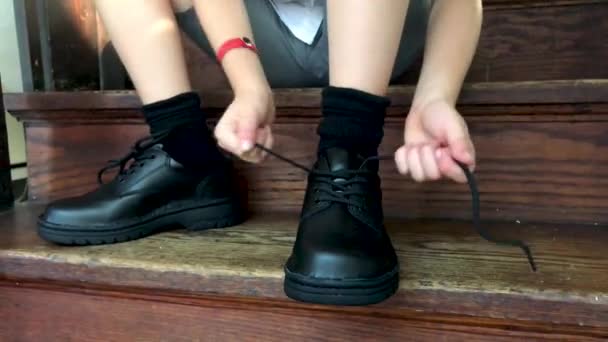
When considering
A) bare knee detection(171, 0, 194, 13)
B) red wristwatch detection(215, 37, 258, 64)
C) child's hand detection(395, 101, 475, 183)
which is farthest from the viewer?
bare knee detection(171, 0, 194, 13)

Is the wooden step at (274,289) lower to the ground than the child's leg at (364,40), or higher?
lower

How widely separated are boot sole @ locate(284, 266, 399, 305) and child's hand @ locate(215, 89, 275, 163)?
0.37 feet

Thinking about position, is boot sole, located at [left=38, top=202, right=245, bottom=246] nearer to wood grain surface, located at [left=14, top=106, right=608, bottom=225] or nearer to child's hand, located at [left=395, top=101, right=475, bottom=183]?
wood grain surface, located at [left=14, top=106, right=608, bottom=225]

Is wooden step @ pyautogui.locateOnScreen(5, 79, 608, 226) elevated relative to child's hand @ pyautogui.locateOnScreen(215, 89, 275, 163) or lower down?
lower down

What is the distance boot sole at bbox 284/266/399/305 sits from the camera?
1.62 feet

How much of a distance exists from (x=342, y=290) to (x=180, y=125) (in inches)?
11.1

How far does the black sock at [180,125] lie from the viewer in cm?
67

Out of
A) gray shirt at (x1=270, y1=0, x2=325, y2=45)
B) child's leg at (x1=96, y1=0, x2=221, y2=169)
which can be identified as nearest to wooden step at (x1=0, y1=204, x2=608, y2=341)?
child's leg at (x1=96, y1=0, x2=221, y2=169)

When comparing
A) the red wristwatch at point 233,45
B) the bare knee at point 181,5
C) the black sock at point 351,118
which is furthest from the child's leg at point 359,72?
the bare knee at point 181,5

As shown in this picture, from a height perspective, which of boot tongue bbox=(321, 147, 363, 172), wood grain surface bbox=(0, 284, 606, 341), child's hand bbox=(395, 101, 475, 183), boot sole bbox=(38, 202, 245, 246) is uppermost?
child's hand bbox=(395, 101, 475, 183)

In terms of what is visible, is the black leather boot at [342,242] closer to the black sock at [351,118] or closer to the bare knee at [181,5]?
the black sock at [351,118]

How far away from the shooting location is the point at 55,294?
2.15ft

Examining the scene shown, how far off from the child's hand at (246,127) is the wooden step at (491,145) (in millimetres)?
165

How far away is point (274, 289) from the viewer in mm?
561
